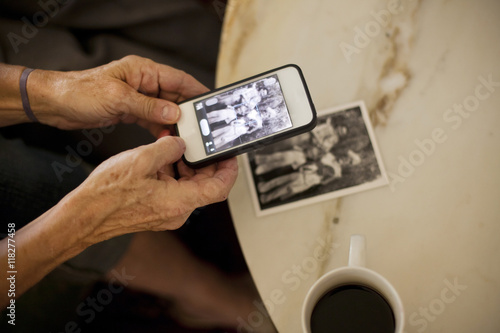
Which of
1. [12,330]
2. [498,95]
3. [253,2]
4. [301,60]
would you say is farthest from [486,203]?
[12,330]

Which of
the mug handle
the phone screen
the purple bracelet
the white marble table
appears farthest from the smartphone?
the purple bracelet

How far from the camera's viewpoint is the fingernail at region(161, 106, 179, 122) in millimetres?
761

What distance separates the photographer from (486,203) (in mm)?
726

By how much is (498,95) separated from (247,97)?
0.56 m

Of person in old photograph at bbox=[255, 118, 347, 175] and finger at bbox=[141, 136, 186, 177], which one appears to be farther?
person in old photograph at bbox=[255, 118, 347, 175]

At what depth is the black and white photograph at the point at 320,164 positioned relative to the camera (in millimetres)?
777

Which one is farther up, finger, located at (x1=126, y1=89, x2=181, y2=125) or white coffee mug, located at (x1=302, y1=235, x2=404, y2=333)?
finger, located at (x1=126, y1=89, x2=181, y2=125)

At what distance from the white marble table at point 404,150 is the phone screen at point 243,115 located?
4.2 inches

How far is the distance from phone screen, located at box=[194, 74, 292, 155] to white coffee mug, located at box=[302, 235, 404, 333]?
0.96 ft

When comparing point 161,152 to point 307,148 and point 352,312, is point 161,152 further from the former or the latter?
point 352,312

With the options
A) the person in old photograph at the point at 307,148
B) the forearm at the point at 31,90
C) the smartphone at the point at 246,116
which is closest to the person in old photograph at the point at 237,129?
the smartphone at the point at 246,116

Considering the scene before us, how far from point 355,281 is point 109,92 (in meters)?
0.65

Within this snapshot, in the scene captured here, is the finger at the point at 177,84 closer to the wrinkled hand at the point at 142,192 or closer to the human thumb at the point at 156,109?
the human thumb at the point at 156,109

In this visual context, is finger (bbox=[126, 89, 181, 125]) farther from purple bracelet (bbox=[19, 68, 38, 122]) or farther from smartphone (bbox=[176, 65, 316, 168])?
purple bracelet (bbox=[19, 68, 38, 122])
